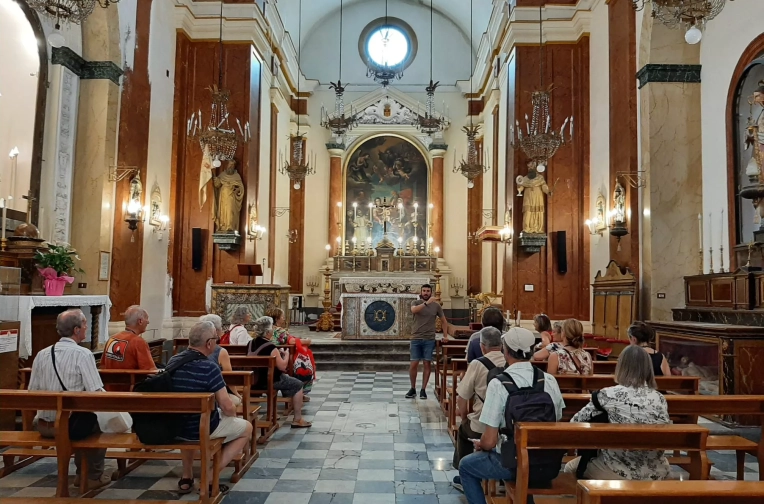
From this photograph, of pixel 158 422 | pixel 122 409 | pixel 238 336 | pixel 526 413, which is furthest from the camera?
pixel 238 336

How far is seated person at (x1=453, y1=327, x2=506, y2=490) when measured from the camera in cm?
396

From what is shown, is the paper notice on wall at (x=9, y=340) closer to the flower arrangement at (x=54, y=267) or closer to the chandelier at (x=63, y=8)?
the flower arrangement at (x=54, y=267)

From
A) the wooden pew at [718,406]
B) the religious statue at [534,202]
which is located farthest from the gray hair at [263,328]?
the religious statue at [534,202]

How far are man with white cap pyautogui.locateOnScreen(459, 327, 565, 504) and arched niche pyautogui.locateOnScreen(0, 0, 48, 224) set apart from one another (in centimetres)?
724

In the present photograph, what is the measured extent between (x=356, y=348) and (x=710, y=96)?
7.52m

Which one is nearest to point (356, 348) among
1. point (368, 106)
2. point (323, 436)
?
point (323, 436)

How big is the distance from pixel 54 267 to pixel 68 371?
3.79m

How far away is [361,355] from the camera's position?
11281 millimetres

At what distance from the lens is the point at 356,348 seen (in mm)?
11641

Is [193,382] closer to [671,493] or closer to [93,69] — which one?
[671,493]

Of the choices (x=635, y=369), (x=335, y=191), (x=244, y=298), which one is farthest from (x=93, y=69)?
(x=335, y=191)

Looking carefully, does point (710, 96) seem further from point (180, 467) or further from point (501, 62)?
point (180, 467)

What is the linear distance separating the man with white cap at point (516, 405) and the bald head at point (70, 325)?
279 cm

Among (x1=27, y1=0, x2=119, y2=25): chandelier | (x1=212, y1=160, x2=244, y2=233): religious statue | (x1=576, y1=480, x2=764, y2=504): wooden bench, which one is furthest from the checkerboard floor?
(x1=212, y1=160, x2=244, y2=233): religious statue
